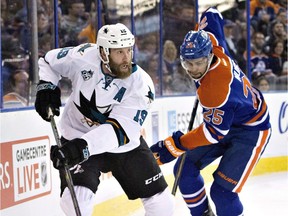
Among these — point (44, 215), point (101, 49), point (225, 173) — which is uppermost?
point (101, 49)

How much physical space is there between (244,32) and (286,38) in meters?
0.67

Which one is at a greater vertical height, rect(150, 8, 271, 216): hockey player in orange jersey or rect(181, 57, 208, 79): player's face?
rect(181, 57, 208, 79): player's face

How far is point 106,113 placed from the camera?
10.4 feet

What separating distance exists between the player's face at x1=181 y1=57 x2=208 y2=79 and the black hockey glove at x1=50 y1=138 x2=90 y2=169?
26.6 inches

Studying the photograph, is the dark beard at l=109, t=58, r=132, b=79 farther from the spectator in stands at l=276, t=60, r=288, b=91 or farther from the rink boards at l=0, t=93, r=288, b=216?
the spectator in stands at l=276, t=60, r=288, b=91

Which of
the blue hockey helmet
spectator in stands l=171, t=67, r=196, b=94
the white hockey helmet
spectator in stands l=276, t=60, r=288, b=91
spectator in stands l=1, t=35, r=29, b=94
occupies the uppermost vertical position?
the white hockey helmet

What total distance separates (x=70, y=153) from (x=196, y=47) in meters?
0.80

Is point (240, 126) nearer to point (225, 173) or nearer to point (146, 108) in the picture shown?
point (225, 173)

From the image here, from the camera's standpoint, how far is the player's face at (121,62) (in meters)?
3.03

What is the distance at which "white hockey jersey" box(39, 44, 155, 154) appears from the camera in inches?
119

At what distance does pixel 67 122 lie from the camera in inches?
128

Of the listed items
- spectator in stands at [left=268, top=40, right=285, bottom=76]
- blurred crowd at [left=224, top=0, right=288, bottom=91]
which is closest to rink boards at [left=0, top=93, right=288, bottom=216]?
blurred crowd at [left=224, top=0, right=288, bottom=91]

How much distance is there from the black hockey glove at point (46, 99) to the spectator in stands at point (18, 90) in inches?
20.5

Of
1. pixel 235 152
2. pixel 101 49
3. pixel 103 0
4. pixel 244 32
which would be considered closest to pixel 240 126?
pixel 235 152
